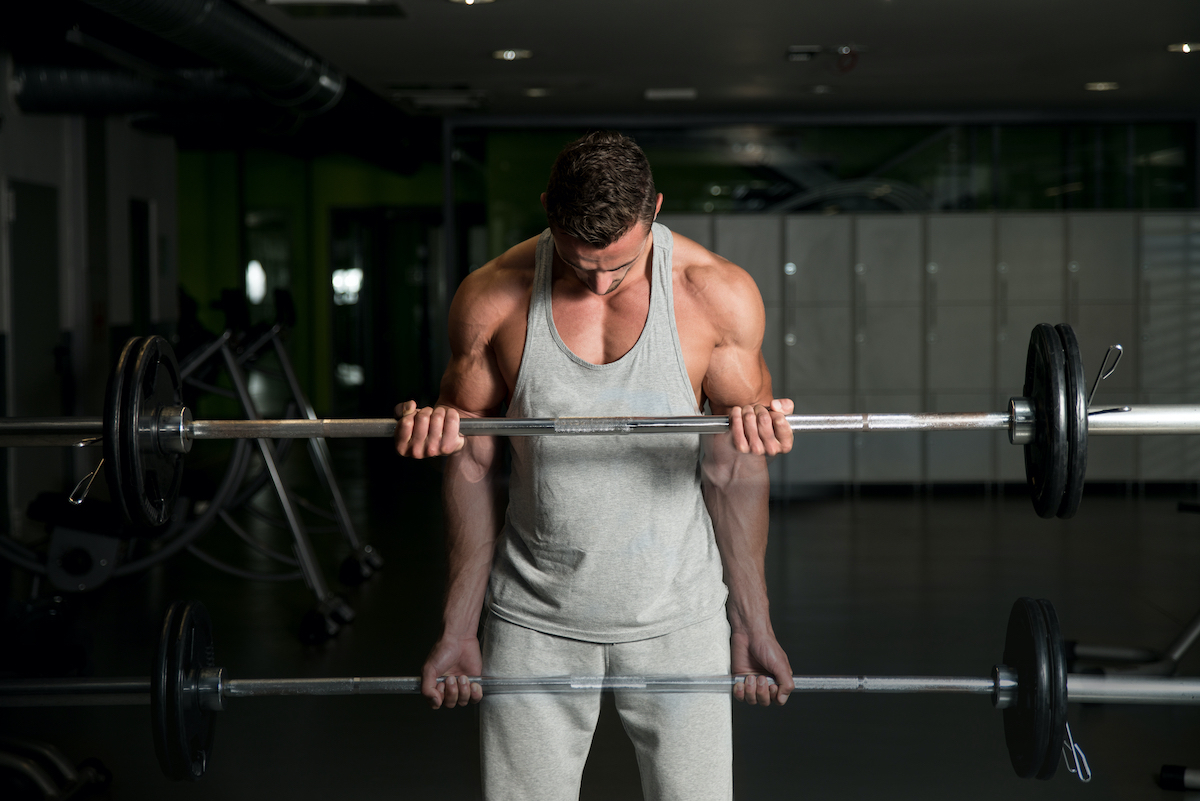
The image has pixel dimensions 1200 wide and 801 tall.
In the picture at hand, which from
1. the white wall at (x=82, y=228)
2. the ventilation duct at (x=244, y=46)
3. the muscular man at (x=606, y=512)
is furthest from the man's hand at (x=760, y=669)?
the white wall at (x=82, y=228)

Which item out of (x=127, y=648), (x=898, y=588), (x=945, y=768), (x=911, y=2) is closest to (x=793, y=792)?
(x=945, y=768)

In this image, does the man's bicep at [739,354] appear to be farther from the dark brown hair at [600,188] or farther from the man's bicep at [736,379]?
the dark brown hair at [600,188]

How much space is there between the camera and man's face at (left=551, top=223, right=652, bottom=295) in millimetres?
1279

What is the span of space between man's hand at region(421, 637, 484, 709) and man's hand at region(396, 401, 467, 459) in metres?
0.32

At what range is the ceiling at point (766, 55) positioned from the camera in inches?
173

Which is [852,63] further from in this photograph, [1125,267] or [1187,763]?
[1187,763]

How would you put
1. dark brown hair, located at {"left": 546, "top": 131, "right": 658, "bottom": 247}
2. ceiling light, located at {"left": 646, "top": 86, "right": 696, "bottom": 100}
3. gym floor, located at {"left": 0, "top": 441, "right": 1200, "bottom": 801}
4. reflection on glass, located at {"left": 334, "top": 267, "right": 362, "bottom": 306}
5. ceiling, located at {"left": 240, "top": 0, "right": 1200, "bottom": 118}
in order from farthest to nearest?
reflection on glass, located at {"left": 334, "top": 267, "right": 362, "bottom": 306} < ceiling light, located at {"left": 646, "top": 86, "right": 696, "bottom": 100} < ceiling, located at {"left": 240, "top": 0, "right": 1200, "bottom": 118} < gym floor, located at {"left": 0, "top": 441, "right": 1200, "bottom": 801} < dark brown hair, located at {"left": 546, "top": 131, "right": 658, "bottom": 247}

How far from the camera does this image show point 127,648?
3.31 meters

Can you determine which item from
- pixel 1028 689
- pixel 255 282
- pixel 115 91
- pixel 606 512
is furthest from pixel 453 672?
pixel 255 282

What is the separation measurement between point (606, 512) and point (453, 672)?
0.34 metres

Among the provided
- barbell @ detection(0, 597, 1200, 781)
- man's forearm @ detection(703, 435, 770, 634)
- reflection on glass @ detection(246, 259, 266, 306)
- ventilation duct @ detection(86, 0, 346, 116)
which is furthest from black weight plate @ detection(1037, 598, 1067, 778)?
reflection on glass @ detection(246, 259, 266, 306)

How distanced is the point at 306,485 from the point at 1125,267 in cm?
544

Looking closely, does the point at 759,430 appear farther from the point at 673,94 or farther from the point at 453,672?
the point at 673,94

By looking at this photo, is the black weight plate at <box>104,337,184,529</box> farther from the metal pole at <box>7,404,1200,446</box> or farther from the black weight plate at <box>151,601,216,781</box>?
the black weight plate at <box>151,601,216,781</box>
